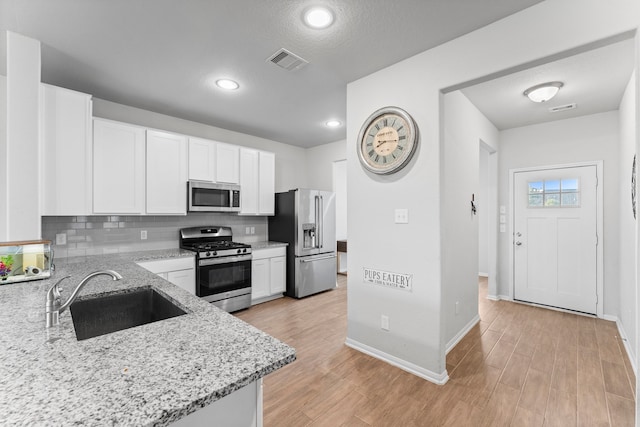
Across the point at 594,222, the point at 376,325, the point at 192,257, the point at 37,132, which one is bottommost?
the point at 376,325

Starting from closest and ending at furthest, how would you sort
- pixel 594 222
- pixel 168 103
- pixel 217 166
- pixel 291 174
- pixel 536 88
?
pixel 536 88 < pixel 168 103 < pixel 594 222 < pixel 217 166 < pixel 291 174

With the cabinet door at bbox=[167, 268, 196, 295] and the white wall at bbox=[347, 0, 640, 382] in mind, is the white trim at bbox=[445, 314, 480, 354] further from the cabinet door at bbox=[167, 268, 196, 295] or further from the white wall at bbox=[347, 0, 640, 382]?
the cabinet door at bbox=[167, 268, 196, 295]

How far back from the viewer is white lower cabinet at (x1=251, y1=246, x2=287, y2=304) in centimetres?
400

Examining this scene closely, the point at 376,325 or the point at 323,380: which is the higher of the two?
the point at 376,325

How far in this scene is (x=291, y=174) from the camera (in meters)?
5.38

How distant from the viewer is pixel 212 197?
377cm

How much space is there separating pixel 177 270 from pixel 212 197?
3.41ft

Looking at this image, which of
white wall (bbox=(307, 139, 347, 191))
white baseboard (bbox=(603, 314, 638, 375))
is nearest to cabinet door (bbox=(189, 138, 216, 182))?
white wall (bbox=(307, 139, 347, 191))

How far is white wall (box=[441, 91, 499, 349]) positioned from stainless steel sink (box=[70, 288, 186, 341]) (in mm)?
2189

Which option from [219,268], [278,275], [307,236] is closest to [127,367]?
[219,268]

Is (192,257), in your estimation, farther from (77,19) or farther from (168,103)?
(77,19)

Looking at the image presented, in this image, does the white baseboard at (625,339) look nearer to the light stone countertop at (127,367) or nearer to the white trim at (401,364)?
the white trim at (401,364)

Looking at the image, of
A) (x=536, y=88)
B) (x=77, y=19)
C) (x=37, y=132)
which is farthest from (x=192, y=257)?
→ (x=536, y=88)

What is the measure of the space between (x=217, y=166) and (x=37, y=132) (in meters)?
1.84
